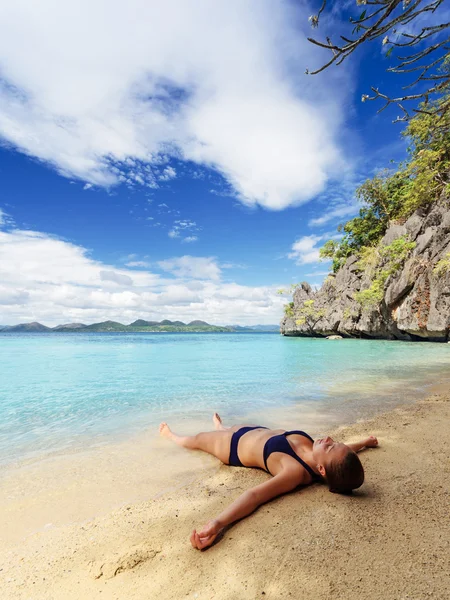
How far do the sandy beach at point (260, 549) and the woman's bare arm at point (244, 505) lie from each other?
63 millimetres

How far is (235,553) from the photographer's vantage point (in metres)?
2.02

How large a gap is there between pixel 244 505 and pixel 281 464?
0.71m

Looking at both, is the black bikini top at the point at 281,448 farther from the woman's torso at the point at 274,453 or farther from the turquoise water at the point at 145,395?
the turquoise water at the point at 145,395

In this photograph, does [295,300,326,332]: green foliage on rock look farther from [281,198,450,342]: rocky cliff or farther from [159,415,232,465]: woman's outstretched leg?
[159,415,232,465]: woman's outstretched leg

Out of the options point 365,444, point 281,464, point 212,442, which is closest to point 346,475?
point 281,464

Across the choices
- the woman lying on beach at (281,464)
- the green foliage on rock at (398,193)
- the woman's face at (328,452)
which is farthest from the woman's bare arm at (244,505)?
the green foliage on rock at (398,193)

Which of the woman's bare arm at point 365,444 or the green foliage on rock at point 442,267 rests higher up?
the green foliage on rock at point 442,267

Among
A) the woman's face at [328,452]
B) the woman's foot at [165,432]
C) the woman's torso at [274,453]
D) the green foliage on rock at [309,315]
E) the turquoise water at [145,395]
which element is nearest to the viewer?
the woman's face at [328,452]

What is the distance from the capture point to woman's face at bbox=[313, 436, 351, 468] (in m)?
2.72

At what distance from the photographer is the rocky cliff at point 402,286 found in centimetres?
2472

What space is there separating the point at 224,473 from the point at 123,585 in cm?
177

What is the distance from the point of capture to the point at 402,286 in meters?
28.5

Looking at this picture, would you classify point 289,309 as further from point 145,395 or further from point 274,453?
point 274,453

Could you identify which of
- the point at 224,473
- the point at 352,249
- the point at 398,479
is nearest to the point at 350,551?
the point at 398,479
